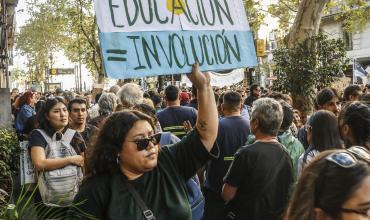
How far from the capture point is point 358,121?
3465 millimetres

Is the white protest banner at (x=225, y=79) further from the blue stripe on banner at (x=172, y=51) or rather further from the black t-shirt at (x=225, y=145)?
the blue stripe on banner at (x=172, y=51)

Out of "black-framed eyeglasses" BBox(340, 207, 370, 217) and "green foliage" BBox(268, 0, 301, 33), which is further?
"green foliage" BBox(268, 0, 301, 33)

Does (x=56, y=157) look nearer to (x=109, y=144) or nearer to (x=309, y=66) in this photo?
(x=109, y=144)

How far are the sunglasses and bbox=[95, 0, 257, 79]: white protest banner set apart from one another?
132 centimetres

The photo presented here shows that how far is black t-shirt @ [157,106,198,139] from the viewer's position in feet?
20.1

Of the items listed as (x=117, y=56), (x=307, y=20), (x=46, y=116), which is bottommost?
(x=46, y=116)

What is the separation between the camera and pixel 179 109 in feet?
20.6

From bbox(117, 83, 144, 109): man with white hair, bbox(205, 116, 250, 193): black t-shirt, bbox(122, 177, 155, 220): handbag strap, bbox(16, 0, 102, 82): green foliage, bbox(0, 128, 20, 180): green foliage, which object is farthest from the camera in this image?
bbox(16, 0, 102, 82): green foliage

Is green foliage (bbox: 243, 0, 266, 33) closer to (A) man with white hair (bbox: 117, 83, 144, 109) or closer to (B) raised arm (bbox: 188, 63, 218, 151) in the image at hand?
(A) man with white hair (bbox: 117, 83, 144, 109)

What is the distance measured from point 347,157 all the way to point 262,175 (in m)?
1.99

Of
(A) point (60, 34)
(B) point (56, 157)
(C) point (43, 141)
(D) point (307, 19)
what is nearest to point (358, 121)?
(B) point (56, 157)

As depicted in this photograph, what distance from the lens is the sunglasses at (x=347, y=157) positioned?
1.90m

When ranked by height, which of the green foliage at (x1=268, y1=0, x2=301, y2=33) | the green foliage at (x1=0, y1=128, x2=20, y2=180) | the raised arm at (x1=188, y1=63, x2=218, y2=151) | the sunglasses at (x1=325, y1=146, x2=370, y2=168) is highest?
the green foliage at (x1=268, y1=0, x2=301, y2=33)

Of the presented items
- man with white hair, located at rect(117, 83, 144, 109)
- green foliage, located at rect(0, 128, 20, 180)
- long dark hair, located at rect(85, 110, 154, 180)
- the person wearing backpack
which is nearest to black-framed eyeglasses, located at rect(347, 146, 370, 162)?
long dark hair, located at rect(85, 110, 154, 180)
